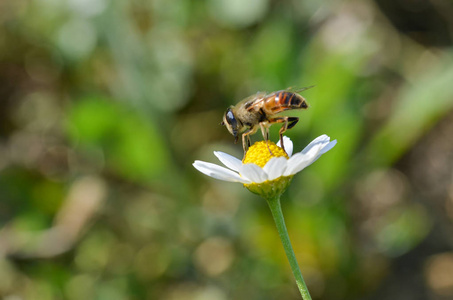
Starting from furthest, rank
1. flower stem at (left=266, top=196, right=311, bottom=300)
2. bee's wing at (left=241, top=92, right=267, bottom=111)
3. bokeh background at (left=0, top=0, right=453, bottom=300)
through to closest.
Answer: bokeh background at (left=0, top=0, right=453, bottom=300)
bee's wing at (left=241, top=92, right=267, bottom=111)
flower stem at (left=266, top=196, right=311, bottom=300)

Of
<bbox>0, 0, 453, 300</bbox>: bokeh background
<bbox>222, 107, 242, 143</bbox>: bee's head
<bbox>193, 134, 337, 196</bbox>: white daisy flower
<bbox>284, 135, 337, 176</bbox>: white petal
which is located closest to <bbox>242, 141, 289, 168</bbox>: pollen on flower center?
<bbox>193, 134, 337, 196</bbox>: white daisy flower

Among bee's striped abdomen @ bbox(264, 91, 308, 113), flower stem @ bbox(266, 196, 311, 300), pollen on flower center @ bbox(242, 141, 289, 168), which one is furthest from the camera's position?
bee's striped abdomen @ bbox(264, 91, 308, 113)

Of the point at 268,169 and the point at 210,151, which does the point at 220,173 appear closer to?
the point at 268,169

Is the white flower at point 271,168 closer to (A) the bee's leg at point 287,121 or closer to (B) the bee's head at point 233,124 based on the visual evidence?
(A) the bee's leg at point 287,121

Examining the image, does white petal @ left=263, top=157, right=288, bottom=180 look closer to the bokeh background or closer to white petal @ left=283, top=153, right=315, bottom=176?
white petal @ left=283, top=153, right=315, bottom=176

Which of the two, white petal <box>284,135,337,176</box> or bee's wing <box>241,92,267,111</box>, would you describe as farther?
bee's wing <box>241,92,267,111</box>

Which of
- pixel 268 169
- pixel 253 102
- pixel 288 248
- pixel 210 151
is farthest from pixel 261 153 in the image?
pixel 210 151
